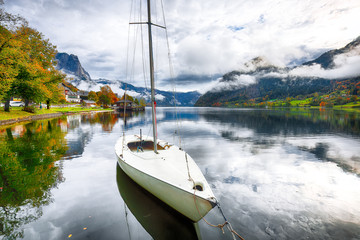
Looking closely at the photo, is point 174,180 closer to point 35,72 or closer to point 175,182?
point 175,182

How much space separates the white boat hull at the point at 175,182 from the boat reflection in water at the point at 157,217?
0.54 meters

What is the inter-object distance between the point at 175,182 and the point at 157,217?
2.10 m

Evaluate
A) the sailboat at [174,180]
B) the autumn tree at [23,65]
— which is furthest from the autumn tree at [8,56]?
the sailboat at [174,180]

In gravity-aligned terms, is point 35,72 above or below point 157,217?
above

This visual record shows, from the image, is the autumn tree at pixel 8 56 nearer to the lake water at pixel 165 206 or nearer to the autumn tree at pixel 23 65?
the autumn tree at pixel 23 65

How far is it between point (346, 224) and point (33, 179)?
51.9 ft

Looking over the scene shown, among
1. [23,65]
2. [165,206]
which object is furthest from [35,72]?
[165,206]

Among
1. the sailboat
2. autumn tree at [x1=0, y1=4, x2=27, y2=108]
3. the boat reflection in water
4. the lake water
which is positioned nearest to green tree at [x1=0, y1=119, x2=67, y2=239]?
the lake water

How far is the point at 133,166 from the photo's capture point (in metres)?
8.43

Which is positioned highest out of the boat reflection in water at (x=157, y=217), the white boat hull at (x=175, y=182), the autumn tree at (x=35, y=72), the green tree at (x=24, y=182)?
the autumn tree at (x=35, y=72)

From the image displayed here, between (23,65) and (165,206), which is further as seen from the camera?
(23,65)

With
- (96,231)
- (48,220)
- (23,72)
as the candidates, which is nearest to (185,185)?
(96,231)

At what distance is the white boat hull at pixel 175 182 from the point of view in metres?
5.73

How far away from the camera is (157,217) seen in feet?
23.6
